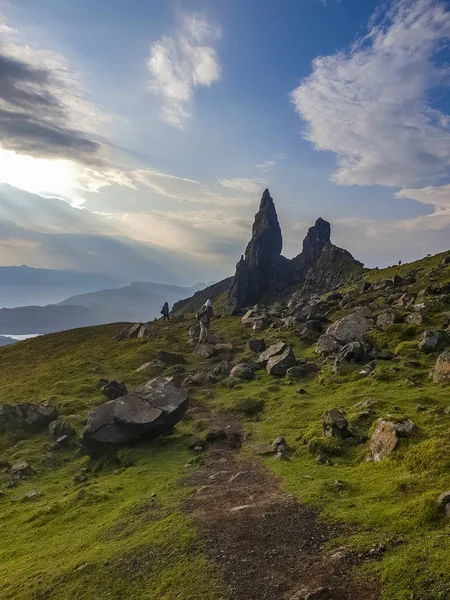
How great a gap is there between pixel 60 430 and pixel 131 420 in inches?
314

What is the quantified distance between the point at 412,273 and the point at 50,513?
7031 cm

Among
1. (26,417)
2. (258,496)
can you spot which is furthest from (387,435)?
(26,417)

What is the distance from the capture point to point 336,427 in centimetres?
2309

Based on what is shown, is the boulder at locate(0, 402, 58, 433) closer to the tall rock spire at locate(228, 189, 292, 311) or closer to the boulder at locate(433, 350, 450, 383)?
the boulder at locate(433, 350, 450, 383)

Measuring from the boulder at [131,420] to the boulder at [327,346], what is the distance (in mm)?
19318

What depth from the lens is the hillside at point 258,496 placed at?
40.7ft

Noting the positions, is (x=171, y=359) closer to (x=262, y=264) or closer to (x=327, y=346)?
(x=327, y=346)

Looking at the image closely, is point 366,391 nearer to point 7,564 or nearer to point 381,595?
point 381,595

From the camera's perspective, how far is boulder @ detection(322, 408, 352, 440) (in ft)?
75.4

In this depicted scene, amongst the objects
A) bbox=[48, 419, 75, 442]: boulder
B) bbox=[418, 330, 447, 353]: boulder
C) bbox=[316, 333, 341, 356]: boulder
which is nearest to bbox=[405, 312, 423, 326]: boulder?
bbox=[418, 330, 447, 353]: boulder

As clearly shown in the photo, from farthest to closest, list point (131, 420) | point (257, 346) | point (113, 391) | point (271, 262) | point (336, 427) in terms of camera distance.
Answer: point (271, 262) < point (257, 346) < point (113, 391) < point (131, 420) < point (336, 427)

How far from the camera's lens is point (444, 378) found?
28.4 m

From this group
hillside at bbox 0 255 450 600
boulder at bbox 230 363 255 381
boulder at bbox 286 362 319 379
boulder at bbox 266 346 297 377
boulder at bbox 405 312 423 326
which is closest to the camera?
hillside at bbox 0 255 450 600

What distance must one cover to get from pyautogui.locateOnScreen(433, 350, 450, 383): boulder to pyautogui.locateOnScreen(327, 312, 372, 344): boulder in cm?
1390
